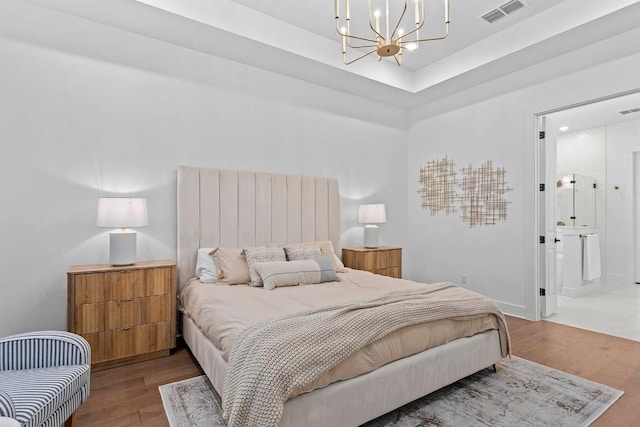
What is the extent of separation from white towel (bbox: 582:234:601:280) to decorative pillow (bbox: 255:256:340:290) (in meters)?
Answer: 4.35

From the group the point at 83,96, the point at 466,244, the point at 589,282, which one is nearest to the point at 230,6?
the point at 83,96

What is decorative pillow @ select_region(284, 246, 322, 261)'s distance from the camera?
3.48 meters

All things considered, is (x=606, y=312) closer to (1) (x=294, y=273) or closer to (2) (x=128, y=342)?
(1) (x=294, y=273)

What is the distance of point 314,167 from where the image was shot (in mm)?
4332

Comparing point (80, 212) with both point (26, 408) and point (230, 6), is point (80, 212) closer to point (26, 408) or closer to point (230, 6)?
point (26, 408)

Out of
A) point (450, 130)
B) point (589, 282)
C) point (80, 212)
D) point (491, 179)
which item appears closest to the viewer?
point (80, 212)

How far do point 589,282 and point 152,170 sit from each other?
6.38 metres

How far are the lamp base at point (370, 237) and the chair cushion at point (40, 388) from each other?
3.26m

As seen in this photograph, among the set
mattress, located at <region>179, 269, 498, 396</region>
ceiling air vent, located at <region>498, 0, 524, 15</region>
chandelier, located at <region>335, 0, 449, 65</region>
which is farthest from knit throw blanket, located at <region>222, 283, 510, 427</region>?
ceiling air vent, located at <region>498, 0, 524, 15</region>

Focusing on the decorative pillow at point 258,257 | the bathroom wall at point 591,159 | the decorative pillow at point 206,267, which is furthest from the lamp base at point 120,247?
the bathroom wall at point 591,159

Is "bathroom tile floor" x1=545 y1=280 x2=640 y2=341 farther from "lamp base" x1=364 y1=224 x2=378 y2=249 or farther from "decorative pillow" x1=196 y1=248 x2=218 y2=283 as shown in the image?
"decorative pillow" x1=196 y1=248 x2=218 y2=283

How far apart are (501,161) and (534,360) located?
2.33m

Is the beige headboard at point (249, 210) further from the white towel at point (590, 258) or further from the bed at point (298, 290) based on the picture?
the white towel at point (590, 258)

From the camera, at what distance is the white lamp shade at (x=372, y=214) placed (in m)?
4.47
